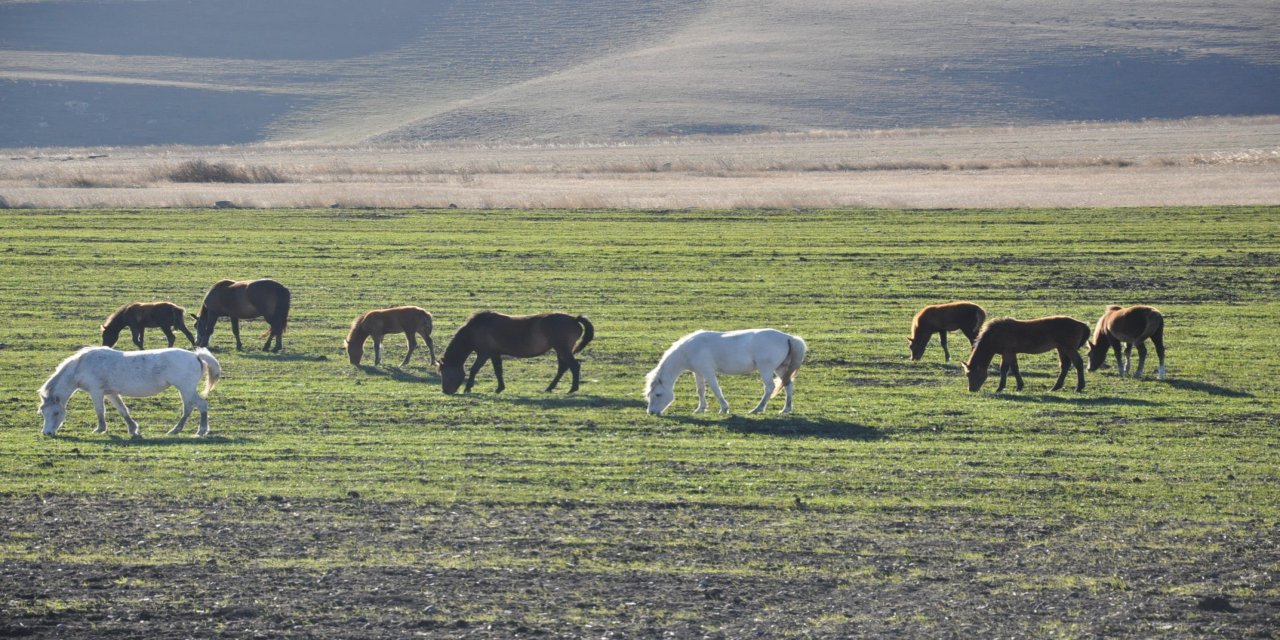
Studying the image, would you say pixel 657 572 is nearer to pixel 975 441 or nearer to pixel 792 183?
pixel 975 441

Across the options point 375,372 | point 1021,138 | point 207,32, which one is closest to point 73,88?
point 207,32

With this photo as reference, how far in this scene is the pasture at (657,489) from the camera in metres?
10.7

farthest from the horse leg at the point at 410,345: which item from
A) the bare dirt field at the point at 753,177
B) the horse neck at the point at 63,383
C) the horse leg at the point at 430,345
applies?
the bare dirt field at the point at 753,177

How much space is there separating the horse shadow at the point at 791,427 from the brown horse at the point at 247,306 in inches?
346

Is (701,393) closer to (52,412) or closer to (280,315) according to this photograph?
(52,412)

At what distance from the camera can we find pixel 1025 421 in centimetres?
1738

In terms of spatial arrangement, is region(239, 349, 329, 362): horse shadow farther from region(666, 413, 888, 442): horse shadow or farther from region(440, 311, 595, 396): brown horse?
region(666, 413, 888, 442): horse shadow

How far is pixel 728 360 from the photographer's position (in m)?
18.0

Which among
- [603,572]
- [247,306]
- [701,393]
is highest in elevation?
[247,306]

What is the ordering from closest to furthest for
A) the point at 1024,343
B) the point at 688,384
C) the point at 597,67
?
1. the point at 1024,343
2. the point at 688,384
3. the point at 597,67

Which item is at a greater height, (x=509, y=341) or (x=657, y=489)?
(x=509, y=341)

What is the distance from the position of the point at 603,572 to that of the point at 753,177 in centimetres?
5316

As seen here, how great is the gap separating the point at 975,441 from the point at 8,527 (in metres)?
10.2

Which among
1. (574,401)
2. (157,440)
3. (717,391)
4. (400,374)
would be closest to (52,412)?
(157,440)
